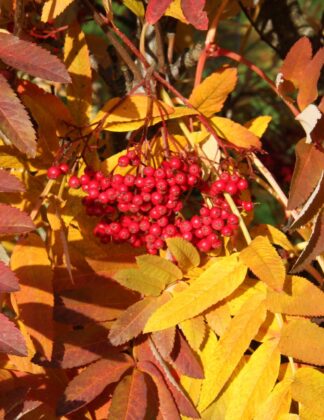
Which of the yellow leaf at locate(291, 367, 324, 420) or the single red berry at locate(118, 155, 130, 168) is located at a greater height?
the single red berry at locate(118, 155, 130, 168)

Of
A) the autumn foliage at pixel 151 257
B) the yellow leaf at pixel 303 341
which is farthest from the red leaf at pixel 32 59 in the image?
the yellow leaf at pixel 303 341

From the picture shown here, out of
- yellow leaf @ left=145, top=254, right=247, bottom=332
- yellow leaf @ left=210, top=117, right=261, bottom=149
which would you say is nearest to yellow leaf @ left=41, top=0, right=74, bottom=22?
yellow leaf @ left=210, top=117, right=261, bottom=149

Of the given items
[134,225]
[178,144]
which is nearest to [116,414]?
[134,225]

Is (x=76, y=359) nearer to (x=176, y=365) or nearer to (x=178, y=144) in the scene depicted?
(x=176, y=365)

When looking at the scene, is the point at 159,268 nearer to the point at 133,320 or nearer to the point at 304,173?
the point at 133,320

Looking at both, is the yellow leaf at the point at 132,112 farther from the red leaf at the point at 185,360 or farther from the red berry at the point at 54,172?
the red leaf at the point at 185,360

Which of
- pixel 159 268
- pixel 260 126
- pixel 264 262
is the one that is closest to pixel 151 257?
pixel 159 268

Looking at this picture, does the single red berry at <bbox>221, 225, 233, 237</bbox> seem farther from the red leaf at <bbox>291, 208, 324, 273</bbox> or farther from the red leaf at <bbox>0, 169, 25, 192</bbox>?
the red leaf at <bbox>0, 169, 25, 192</bbox>
